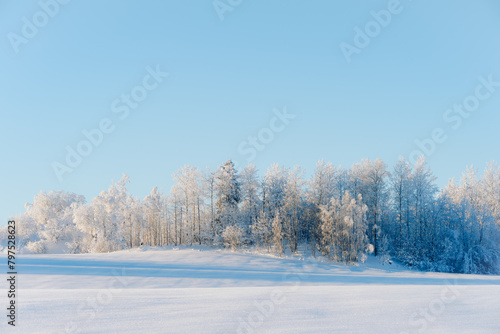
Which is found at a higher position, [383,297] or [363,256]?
[383,297]

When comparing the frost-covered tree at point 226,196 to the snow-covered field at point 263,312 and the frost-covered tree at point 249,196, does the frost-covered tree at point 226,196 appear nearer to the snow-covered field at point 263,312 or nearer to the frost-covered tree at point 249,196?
the frost-covered tree at point 249,196

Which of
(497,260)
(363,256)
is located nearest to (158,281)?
(363,256)

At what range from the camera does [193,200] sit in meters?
48.1

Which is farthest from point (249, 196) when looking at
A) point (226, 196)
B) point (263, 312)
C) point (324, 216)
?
point (263, 312)

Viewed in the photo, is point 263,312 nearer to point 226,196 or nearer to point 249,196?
→ point 226,196

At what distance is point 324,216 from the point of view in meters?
39.6

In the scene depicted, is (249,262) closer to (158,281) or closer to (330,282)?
(330,282)

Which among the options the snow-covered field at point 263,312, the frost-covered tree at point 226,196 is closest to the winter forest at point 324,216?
the frost-covered tree at point 226,196

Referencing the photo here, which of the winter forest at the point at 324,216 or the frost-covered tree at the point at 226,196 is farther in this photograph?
the frost-covered tree at the point at 226,196

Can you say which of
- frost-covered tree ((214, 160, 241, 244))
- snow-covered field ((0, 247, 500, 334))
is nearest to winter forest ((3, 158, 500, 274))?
frost-covered tree ((214, 160, 241, 244))

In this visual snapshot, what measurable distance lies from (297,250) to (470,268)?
1895 cm

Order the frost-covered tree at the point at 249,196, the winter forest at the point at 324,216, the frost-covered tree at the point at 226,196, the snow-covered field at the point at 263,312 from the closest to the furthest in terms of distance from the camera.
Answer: the snow-covered field at the point at 263,312 → the winter forest at the point at 324,216 → the frost-covered tree at the point at 226,196 → the frost-covered tree at the point at 249,196

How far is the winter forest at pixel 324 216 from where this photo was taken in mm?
38344

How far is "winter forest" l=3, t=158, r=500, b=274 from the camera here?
38.3 meters
